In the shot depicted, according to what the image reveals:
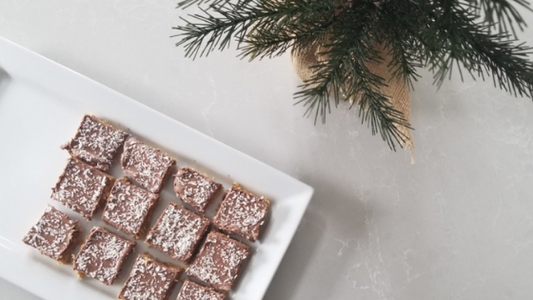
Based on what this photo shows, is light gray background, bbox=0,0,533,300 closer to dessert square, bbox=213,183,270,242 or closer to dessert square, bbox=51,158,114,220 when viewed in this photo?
dessert square, bbox=213,183,270,242

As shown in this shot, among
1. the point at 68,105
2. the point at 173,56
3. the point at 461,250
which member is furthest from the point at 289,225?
the point at 68,105

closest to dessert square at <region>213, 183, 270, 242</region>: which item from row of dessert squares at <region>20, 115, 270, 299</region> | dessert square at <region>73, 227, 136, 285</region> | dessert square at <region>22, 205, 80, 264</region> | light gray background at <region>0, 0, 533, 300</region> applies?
row of dessert squares at <region>20, 115, 270, 299</region>

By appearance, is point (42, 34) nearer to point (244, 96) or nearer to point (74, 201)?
point (74, 201)

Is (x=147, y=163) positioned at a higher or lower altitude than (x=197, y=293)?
higher

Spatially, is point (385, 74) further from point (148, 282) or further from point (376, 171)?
point (148, 282)

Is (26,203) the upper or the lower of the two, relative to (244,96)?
lower

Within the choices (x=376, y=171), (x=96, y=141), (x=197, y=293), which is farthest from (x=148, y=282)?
(x=376, y=171)
